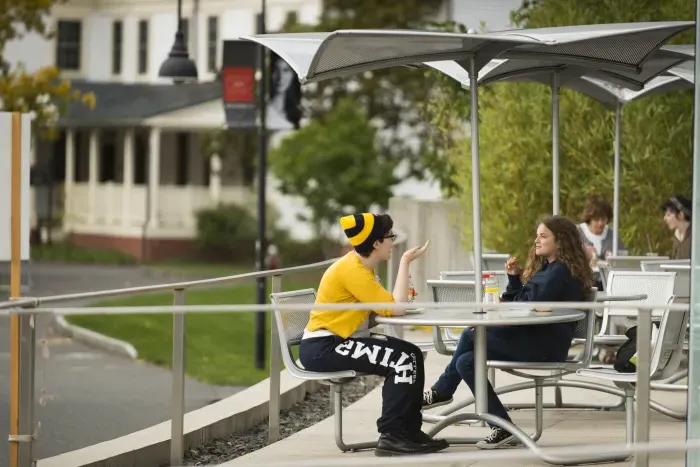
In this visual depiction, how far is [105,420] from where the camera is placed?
9.74 m

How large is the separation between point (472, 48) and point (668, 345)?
203 cm

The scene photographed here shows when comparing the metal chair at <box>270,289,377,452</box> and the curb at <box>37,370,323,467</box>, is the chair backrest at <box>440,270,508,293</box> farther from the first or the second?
the metal chair at <box>270,289,377,452</box>


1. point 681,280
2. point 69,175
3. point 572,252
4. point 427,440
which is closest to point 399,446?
point 427,440

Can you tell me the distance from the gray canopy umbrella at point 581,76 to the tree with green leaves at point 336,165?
26.4 m

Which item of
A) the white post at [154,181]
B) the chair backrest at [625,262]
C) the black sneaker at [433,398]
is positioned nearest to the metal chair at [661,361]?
the black sneaker at [433,398]

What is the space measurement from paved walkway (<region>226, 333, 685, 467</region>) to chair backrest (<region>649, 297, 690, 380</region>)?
0.50 metres

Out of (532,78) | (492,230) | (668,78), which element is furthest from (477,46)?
(492,230)

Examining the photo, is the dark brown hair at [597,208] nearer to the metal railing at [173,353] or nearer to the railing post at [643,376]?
the metal railing at [173,353]

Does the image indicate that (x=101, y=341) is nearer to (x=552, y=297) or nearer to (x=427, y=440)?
(x=427, y=440)

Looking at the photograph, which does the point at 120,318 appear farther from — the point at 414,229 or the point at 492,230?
the point at 492,230

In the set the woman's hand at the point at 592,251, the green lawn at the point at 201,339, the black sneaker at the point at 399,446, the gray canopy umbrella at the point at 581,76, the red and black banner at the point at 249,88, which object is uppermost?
the red and black banner at the point at 249,88

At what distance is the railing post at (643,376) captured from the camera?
7.48 m

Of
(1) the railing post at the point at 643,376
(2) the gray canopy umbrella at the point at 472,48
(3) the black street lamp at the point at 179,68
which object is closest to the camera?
(1) the railing post at the point at 643,376

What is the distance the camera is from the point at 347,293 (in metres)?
8.89
